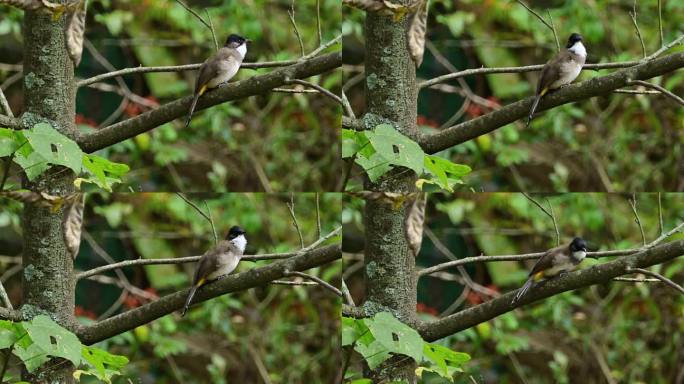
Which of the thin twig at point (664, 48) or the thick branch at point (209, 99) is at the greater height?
the thin twig at point (664, 48)

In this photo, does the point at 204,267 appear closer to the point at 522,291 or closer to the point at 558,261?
the point at 522,291

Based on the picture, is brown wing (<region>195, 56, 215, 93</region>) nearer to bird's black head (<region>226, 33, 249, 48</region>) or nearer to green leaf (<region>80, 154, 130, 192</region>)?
bird's black head (<region>226, 33, 249, 48</region>)

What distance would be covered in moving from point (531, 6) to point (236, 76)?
1671 mm

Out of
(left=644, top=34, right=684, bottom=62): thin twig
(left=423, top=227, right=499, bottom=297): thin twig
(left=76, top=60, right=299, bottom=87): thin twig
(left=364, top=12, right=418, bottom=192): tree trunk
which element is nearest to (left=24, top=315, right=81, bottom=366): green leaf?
(left=76, top=60, right=299, bottom=87): thin twig

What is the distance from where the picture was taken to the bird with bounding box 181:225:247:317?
4.93m

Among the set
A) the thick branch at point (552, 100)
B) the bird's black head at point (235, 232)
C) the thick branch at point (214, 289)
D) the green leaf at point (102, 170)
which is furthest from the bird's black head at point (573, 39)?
the green leaf at point (102, 170)

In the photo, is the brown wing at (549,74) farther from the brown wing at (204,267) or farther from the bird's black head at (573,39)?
the brown wing at (204,267)

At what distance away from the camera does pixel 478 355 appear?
223 inches

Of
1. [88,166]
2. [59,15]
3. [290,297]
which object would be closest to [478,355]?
[290,297]

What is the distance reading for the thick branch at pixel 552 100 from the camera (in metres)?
4.35

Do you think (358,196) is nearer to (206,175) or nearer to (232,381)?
(206,175)

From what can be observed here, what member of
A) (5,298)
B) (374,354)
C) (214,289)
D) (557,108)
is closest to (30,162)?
(5,298)

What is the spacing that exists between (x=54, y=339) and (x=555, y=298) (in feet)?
9.20

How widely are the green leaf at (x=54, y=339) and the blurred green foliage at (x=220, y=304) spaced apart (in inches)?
24.1
